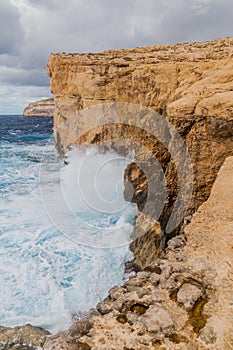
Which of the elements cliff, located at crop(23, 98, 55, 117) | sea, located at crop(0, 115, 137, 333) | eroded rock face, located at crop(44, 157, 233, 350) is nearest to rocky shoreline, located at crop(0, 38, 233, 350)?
eroded rock face, located at crop(44, 157, 233, 350)

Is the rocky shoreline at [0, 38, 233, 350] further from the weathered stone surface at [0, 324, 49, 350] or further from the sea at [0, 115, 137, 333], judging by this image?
the sea at [0, 115, 137, 333]

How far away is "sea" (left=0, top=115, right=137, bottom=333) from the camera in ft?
31.0

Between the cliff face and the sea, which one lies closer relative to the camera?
the cliff face

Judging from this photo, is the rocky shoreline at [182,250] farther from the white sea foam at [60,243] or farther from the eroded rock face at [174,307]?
the white sea foam at [60,243]

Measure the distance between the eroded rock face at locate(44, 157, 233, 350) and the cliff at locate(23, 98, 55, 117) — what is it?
121010 millimetres

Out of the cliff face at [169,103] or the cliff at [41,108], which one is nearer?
the cliff face at [169,103]

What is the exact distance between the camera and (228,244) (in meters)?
5.80

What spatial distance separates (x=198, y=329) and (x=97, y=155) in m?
21.4

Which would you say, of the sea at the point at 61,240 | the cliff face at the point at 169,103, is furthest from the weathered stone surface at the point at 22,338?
the cliff face at the point at 169,103

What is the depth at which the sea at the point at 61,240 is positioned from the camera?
9446 mm

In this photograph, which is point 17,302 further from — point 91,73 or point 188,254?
point 91,73

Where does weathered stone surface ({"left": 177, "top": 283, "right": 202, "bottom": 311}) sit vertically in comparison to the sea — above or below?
above

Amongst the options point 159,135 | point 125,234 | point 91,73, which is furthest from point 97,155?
point 159,135

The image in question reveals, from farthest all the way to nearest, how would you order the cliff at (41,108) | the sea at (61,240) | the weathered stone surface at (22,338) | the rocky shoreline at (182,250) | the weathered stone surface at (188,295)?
the cliff at (41,108)
the sea at (61,240)
the weathered stone surface at (22,338)
the weathered stone surface at (188,295)
the rocky shoreline at (182,250)
